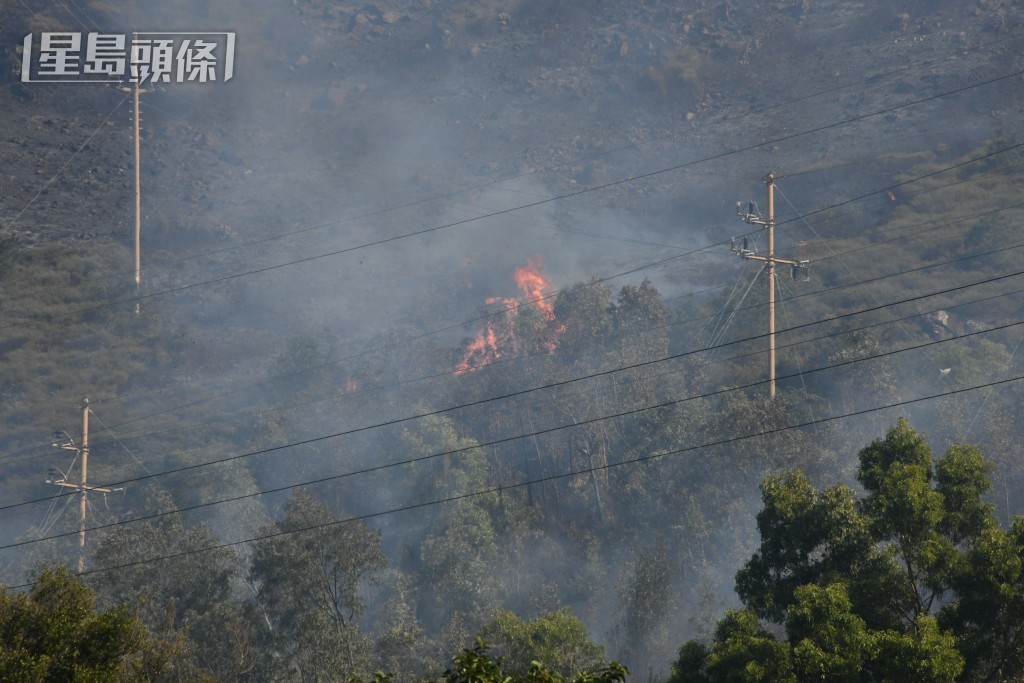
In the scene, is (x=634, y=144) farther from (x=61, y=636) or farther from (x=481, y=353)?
(x=61, y=636)

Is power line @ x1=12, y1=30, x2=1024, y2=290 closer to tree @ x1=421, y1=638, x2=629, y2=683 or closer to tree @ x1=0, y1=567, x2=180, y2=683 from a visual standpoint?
tree @ x1=0, y1=567, x2=180, y2=683

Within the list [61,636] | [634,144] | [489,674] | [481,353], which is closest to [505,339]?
[481,353]

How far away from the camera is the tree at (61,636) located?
1964 centimetres

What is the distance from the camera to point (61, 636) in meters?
20.4

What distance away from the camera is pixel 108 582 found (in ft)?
162

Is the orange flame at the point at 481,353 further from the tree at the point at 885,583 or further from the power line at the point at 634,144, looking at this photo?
the tree at the point at 885,583

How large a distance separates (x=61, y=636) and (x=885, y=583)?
55.9ft

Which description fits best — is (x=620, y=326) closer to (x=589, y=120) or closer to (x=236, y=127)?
(x=589, y=120)

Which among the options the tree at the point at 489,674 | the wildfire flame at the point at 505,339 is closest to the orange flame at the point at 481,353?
the wildfire flame at the point at 505,339

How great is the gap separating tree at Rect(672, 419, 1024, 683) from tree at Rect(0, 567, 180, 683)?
1252 centimetres

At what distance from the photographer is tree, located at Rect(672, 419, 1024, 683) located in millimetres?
24078

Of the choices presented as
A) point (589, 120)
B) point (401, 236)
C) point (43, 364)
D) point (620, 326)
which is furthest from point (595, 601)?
point (589, 120)

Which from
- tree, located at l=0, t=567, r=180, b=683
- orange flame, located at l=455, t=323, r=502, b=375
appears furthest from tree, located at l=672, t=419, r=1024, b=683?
orange flame, located at l=455, t=323, r=502, b=375

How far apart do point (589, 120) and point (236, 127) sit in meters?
44.1
